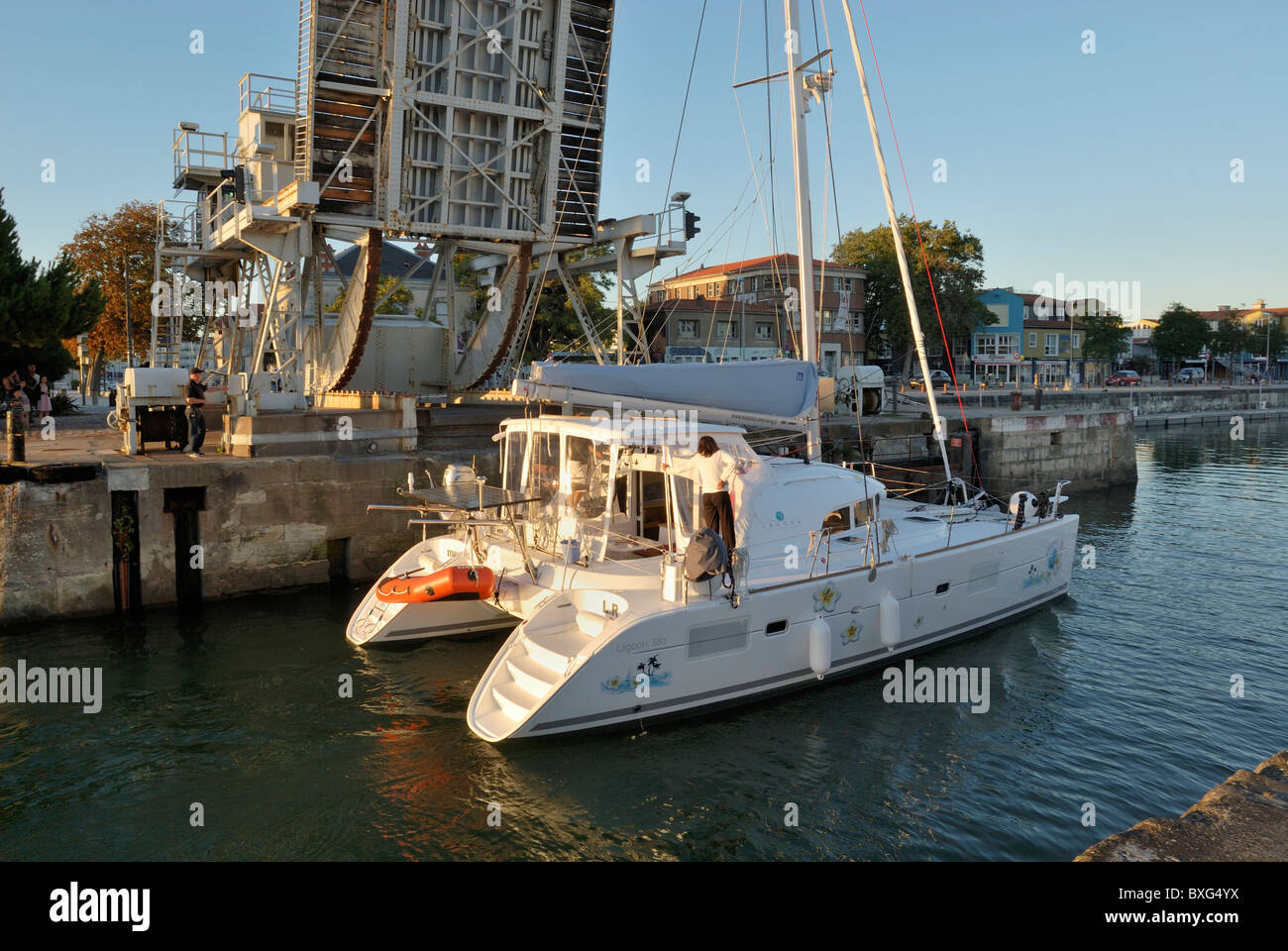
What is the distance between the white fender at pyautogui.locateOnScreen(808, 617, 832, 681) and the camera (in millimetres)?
9094

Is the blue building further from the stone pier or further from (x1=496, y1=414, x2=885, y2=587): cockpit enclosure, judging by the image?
the stone pier

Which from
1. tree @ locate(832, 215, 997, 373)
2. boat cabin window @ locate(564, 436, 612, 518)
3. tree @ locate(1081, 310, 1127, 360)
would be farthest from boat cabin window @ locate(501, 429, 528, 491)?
tree @ locate(1081, 310, 1127, 360)

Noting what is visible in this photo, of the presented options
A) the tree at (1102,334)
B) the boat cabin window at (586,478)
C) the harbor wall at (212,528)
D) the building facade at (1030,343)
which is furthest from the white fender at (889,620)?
the tree at (1102,334)

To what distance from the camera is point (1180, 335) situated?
7556cm

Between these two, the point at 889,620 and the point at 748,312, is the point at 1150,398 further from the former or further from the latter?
the point at 889,620

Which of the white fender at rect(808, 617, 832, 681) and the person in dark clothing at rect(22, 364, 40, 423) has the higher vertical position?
the person in dark clothing at rect(22, 364, 40, 423)

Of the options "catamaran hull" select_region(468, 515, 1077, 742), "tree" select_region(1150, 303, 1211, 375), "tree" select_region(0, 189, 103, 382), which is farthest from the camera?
"tree" select_region(1150, 303, 1211, 375)

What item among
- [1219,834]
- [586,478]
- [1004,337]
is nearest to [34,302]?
[586,478]

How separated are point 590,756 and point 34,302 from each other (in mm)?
18735

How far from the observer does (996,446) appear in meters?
25.0

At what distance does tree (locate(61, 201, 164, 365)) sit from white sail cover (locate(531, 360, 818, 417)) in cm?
2764

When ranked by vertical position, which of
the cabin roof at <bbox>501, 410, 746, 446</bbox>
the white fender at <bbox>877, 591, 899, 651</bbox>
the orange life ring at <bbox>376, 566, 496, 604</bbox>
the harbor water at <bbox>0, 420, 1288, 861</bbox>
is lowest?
the harbor water at <bbox>0, 420, 1288, 861</bbox>

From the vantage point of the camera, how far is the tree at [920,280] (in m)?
48.2
